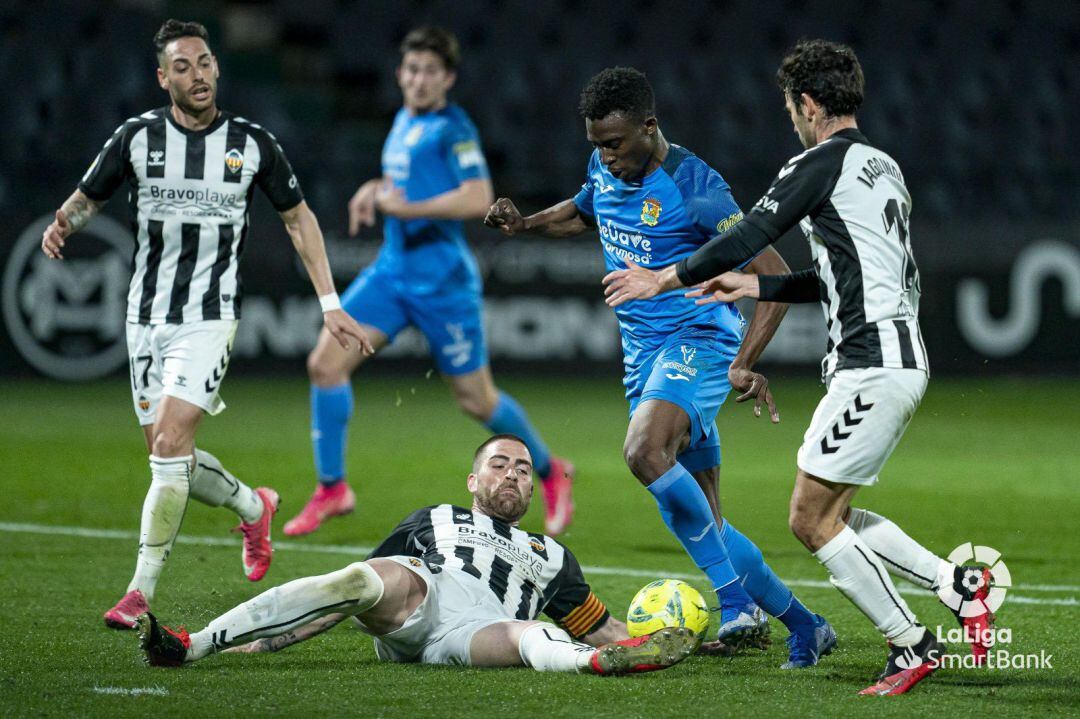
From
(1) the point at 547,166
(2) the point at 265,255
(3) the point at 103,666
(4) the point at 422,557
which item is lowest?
(3) the point at 103,666

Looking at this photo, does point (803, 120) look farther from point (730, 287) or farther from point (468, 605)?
point (468, 605)

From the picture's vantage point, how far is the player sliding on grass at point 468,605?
15.4 ft

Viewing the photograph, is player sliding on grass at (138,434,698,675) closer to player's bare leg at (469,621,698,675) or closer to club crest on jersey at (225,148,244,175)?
player's bare leg at (469,621,698,675)

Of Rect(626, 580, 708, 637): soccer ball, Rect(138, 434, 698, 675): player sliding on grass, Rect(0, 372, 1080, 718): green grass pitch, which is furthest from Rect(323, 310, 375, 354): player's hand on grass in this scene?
Rect(626, 580, 708, 637): soccer ball

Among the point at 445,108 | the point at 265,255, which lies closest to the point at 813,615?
the point at 445,108

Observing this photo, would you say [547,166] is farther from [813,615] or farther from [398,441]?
[813,615]

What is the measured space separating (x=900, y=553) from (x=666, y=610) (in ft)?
2.70

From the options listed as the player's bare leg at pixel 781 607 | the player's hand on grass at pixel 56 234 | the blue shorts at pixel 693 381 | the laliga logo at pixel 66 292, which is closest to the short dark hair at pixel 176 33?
the player's hand on grass at pixel 56 234

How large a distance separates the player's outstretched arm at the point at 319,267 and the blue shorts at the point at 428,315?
197cm

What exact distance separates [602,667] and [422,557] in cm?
85

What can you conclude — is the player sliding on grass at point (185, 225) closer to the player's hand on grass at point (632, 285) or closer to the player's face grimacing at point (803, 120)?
the player's hand on grass at point (632, 285)

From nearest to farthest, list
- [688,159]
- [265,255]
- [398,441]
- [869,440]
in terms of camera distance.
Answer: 1. [869,440]
2. [688,159]
3. [398,441]
4. [265,255]

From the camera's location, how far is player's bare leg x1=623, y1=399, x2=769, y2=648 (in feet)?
17.2

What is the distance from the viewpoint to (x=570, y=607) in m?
5.19
